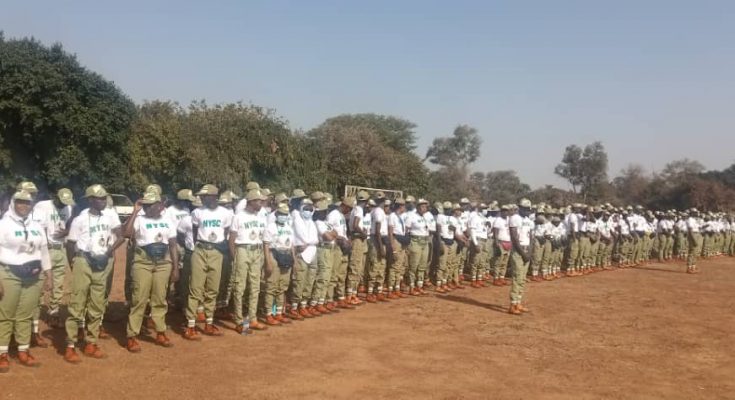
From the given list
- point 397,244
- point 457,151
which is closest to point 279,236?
point 397,244

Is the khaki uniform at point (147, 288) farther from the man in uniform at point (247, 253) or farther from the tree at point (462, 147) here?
the tree at point (462, 147)

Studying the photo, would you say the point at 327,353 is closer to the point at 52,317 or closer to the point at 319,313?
the point at 319,313

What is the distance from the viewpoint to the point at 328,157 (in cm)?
3491

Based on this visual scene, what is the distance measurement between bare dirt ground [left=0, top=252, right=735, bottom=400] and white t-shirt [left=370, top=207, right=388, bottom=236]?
1.57 m

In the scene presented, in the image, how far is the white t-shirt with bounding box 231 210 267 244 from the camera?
29.2 ft

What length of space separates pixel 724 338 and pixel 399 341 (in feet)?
18.2

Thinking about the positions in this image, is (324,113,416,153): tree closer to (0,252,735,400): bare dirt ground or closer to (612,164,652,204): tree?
(612,164,652,204): tree

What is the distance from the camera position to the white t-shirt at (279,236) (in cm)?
943

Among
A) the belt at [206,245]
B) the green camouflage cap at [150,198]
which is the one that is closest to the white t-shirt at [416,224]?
the belt at [206,245]

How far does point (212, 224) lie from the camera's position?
873 centimetres

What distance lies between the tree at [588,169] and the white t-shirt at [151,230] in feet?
145

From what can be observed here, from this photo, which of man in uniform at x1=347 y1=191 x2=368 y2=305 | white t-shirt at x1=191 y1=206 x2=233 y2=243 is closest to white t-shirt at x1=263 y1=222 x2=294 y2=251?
white t-shirt at x1=191 y1=206 x2=233 y2=243

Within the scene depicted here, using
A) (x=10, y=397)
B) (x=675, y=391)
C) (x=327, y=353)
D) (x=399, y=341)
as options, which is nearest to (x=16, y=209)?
(x=10, y=397)

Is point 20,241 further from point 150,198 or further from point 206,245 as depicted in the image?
point 206,245
